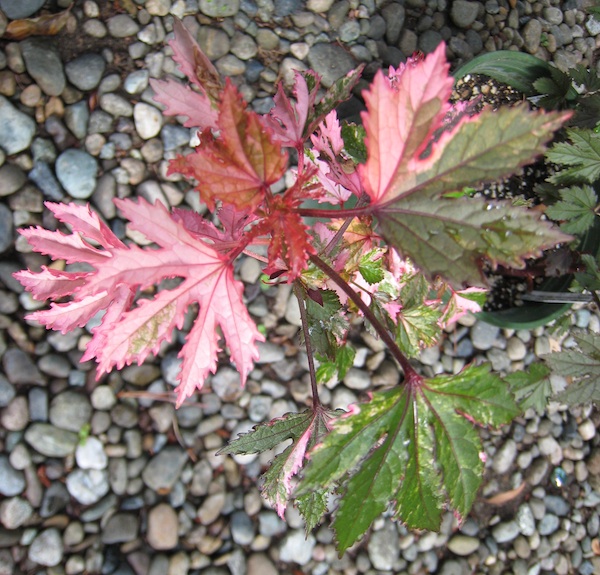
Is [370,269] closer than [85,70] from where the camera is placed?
Yes

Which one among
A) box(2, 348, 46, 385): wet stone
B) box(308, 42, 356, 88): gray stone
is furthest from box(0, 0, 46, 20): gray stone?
box(2, 348, 46, 385): wet stone

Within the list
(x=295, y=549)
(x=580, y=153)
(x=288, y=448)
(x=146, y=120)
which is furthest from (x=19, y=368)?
(x=580, y=153)

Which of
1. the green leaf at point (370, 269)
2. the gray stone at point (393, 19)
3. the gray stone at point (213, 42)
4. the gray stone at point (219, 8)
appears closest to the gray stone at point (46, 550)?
the green leaf at point (370, 269)

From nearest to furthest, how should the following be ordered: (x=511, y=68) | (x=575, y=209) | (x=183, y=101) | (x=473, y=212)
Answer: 1. (x=473, y=212)
2. (x=183, y=101)
3. (x=575, y=209)
4. (x=511, y=68)

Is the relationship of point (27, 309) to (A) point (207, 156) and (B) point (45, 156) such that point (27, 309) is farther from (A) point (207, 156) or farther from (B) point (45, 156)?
(A) point (207, 156)

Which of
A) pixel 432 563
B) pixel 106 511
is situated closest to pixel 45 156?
pixel 106 511

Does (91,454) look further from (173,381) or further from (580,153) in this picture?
(580,153)

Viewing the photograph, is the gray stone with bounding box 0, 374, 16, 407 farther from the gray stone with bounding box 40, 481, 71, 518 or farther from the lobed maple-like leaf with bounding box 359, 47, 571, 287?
the lobed maple-like leaf with bounding box 359, 47, 571, 287
